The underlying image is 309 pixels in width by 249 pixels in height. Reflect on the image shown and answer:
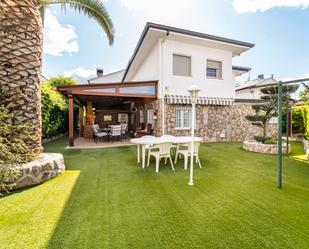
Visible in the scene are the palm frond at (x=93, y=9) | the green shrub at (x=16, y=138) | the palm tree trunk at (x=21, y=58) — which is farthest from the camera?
the palm frond at (x=93, y=9)


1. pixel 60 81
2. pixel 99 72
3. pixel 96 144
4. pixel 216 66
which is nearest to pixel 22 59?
pixel 96 144

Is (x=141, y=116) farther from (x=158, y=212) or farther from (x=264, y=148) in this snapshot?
(x=158, y=212)

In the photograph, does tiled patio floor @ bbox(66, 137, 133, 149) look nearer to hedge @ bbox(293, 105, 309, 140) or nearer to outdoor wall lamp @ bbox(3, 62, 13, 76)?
outdoor wall lamp @ bbox(3, 62, 13, 76)

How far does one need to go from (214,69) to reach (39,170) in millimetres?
14938

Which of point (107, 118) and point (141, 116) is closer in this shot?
point (141, 116)

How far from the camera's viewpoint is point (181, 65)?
46.3 feet

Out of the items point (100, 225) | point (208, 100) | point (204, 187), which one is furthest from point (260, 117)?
point (100, 225)

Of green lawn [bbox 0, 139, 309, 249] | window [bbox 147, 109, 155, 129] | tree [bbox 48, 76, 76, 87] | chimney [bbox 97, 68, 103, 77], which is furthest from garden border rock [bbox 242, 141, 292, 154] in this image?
chimney [bbox 97, 68, 103, 77]

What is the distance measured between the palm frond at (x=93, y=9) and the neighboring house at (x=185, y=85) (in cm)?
341

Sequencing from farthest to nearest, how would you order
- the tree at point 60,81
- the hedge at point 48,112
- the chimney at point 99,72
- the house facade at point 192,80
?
the chimney at point 99,72, the tree at point 60,81, the house facade at point 192,80, the hedge at point 48,112

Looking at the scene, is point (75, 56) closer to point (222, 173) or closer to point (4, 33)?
point (4, 33)

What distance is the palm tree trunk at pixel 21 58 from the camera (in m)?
5.52

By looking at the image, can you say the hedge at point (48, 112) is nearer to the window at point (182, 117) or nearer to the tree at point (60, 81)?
the window at point (182, 117)

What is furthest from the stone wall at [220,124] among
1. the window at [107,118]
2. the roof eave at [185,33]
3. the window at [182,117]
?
the window at [107,118]
